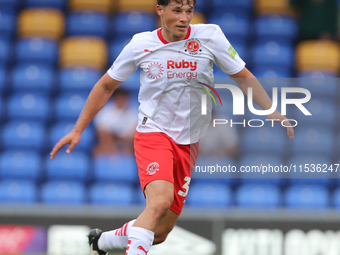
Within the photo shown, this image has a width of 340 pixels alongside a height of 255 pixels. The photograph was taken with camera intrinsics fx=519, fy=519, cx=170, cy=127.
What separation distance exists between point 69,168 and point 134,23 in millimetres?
2554

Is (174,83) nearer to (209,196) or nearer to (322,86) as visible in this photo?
(209,196)

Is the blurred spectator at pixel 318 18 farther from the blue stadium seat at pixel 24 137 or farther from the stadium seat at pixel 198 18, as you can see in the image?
the blue stadium seat at pixel 24 137

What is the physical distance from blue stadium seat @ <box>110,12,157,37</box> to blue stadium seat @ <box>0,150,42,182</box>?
2.43 m

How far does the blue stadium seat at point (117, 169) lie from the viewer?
6721 millimetres

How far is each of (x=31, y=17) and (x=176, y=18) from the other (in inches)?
214

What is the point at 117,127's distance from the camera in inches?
264

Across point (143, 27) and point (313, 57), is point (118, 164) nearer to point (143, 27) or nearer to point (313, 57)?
point (143, 27)

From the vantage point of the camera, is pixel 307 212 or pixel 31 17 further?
pixel 31 17

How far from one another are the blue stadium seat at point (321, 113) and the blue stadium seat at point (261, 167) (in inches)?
27.8

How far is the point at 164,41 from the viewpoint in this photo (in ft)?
11.6

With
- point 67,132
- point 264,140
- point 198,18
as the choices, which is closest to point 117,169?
point 67,132

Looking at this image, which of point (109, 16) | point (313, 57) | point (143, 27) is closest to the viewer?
point (313, 57)

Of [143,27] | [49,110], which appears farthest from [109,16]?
[49,110]

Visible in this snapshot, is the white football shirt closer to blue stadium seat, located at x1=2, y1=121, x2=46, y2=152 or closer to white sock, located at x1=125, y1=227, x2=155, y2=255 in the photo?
white sock, located at x1=125, y1=227, x2=155, y2=255
